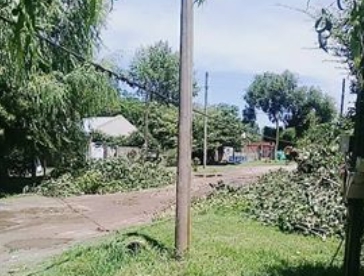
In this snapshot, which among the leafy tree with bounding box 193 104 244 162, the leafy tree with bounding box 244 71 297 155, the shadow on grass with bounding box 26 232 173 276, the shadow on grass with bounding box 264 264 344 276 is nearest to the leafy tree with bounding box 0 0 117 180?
the shadow on grass with bounding box 26 232 173 276

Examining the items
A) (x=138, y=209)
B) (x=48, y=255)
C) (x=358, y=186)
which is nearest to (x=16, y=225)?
(x=138, y=209)

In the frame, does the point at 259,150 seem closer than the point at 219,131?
No

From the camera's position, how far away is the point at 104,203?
607 inches

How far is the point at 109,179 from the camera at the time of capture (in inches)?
757

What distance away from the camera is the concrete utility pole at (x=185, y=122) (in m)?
6.65

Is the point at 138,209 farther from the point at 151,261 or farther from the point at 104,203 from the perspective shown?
the point at 151,261

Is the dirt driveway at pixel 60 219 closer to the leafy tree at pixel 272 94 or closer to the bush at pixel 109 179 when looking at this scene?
the bush at pixel 109 179

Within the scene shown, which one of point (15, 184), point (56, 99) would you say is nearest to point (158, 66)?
point (15, 184)

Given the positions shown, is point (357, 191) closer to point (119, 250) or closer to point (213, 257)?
point (213, 257)

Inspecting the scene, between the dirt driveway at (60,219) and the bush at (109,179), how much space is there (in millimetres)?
1013

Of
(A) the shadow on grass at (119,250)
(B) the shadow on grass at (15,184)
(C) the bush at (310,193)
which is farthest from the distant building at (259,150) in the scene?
(A) the shadow on grass at (119,250)

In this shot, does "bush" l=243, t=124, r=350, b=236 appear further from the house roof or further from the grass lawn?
the house roof

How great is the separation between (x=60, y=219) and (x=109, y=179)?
6549 millimetres

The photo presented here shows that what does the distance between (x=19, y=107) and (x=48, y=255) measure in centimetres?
918
